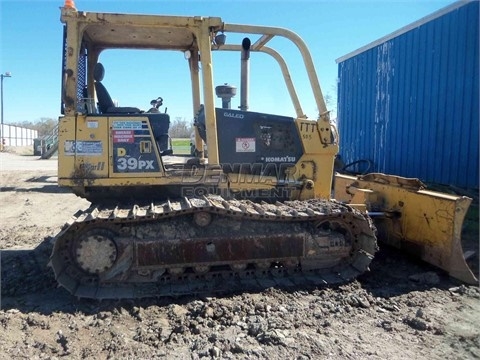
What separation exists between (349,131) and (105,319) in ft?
33.4

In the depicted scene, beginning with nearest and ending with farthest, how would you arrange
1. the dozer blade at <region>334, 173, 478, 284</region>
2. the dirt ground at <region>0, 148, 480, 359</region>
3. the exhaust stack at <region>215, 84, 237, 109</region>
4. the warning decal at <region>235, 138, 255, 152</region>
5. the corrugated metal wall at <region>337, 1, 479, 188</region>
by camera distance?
1. the dirt ground at <region>0, 148, 480, 359</region>
2. the dozer blade at <region>334, 173, 478, 284</region>
3. the warning decal at <region>235, 138, 255, 152</region>
4. the exhaust stack at <region>215, 84, 237, 109</region>
5. the corrugated metal wall at <region>337, 1, 479, 188</region>

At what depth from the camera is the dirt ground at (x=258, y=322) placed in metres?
3.31

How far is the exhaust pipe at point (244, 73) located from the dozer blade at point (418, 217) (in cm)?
200

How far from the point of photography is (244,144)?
5.16 metres

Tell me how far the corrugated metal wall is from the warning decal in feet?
17.0

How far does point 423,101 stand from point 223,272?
6978 millimetres

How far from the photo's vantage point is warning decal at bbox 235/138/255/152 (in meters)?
5.14

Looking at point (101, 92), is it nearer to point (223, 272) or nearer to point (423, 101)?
point (223, 272)

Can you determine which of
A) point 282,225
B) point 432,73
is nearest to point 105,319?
point 282,225

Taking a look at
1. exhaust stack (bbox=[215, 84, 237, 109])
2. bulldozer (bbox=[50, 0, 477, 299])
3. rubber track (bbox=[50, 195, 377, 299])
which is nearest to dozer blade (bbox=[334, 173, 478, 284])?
bulldozer (bbox=[50, 0, 477, 299])

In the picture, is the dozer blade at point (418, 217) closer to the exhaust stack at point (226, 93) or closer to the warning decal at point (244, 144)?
the warning decal at point (244, 144)

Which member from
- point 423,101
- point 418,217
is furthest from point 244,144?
point 423,101

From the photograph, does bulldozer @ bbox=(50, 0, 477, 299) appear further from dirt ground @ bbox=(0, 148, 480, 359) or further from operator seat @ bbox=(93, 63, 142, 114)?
Answer: dirt ground @ bbox=(0, 148, 480, 359)

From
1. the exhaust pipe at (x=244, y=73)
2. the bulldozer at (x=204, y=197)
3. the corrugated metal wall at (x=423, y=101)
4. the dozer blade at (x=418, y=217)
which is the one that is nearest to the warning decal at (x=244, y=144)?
the bulldozer at (x=204, y=197)
